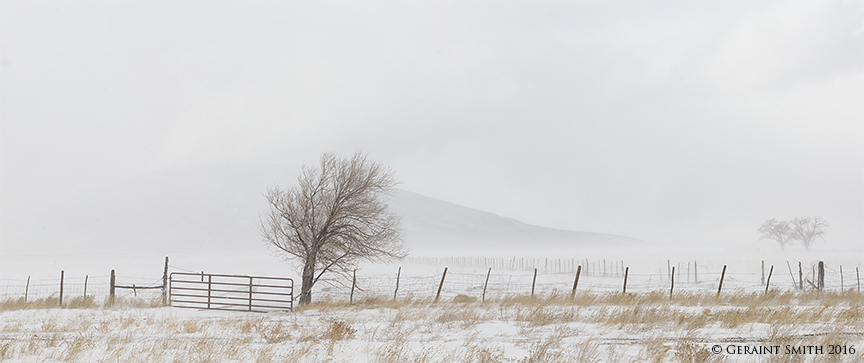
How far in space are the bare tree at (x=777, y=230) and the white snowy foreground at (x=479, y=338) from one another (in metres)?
110

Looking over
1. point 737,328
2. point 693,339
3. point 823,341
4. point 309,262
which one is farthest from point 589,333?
point 309,262

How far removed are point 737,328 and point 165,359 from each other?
11.8 m

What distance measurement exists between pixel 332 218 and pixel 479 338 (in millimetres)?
14104

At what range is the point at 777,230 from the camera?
11325 cm

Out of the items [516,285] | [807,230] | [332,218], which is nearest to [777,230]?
[807,230]

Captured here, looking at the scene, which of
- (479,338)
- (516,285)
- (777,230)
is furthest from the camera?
(777,230)

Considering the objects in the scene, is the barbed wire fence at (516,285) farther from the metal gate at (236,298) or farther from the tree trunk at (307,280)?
the tree trunk at (307,280)

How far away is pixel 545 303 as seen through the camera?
790 inches

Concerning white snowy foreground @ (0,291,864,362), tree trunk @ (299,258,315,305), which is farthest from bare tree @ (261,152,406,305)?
white snowy foreground @ (0,291,864,362)

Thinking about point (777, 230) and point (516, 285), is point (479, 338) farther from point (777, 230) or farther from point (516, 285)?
point (777, 230)

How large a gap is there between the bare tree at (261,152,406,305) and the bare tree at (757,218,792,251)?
111192mm

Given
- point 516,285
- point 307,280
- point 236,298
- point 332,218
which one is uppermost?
point 332,218

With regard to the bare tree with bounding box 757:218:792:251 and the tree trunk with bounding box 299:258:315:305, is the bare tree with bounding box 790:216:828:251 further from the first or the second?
the tree trunk with bounding box 299:258:315:305

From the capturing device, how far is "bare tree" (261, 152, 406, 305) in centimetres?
2527
